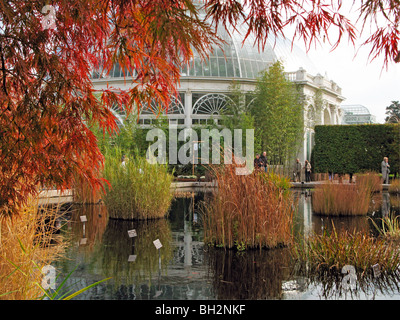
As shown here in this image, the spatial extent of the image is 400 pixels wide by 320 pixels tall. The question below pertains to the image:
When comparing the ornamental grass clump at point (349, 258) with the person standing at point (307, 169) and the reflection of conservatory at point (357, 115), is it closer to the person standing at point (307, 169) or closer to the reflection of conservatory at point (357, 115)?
the person standing at point (307, 169)

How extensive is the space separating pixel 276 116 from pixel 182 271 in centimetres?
2235

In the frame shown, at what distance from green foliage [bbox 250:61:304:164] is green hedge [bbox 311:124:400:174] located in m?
1.67

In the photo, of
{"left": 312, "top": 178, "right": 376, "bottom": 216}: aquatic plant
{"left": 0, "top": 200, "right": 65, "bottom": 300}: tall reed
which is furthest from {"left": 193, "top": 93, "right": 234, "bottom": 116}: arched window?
{"left": 0, "top": 200, "right": 65, "bottom": 300}: tall reed

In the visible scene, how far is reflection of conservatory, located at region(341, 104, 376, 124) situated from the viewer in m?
78.8

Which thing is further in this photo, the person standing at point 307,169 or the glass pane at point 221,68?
the glass pane at point 221,68

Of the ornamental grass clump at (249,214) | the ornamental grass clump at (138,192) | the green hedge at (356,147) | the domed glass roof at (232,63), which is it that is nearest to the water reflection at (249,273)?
the ornamental grass clump at (249,214)

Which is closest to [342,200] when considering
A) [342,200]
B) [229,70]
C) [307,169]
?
→ [342,200]

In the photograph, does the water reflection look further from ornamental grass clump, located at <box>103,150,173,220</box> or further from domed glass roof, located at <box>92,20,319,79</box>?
domed glass roof, located at <box>92,20,319,79</box>

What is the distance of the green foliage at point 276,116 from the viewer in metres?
26.9

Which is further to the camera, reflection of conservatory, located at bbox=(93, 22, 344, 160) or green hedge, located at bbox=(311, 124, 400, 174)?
reflection of conservatory, located at bbox=(93, 22, 344, 160)

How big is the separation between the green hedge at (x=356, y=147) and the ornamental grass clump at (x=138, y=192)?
18959 mm

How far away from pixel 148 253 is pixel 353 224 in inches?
175
